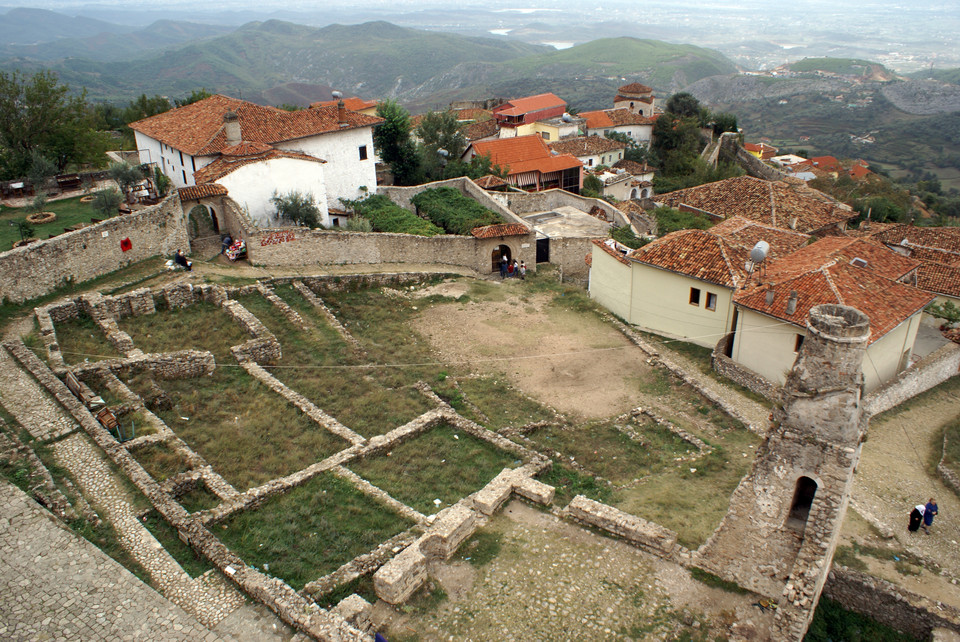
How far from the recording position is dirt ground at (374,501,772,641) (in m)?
9.60

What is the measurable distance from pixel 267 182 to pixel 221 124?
449 cm

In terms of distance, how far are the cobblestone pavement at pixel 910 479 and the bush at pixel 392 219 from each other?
1972cm

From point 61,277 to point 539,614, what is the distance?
1808 centimetres

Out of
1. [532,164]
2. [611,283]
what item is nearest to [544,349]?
[611,283]

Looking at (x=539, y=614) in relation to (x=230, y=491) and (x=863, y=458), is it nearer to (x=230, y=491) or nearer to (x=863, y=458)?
(x=230, y=491)

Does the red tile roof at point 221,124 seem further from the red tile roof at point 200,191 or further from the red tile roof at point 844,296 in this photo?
the red tile roof at point 844,296

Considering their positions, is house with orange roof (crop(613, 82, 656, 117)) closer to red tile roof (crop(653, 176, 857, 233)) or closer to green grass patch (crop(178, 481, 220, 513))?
red tile roof (crop(653, 176, 857, 233))

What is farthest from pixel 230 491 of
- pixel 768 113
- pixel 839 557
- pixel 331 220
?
pixel 768 113

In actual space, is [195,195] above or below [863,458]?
above

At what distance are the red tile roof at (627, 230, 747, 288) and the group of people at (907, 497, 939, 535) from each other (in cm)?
944

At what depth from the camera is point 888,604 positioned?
A: 10.9 m

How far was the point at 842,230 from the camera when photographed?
3375cm

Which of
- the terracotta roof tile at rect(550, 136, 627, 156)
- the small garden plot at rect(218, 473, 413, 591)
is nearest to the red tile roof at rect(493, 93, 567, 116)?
the terracotta roof tile at rect(550, 136, 627, 156)

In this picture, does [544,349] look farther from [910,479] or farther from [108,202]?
[108,202]
